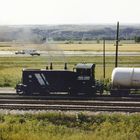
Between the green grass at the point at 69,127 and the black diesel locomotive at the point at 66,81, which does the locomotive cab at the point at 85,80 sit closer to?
the black diesel locomotive at the point at 66,81

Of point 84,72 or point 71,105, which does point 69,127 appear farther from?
point 84,72

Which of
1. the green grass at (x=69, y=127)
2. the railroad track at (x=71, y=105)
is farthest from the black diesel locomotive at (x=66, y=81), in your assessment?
the green grass at (x=69, y=127)

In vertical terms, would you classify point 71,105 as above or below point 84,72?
below

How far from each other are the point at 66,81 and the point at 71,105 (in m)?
4.02

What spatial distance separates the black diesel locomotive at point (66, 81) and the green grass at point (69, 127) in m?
7.01

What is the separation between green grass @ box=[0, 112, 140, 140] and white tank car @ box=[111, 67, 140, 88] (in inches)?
306

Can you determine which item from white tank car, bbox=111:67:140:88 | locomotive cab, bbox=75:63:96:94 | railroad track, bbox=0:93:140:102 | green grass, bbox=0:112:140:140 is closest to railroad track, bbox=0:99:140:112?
railroad track, bbox=0:93:140:102

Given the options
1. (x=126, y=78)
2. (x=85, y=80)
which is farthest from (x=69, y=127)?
(x=126, y=78)

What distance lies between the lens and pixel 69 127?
24219 mm

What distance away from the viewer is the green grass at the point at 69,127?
20812mm

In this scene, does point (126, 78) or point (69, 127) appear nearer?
point (69, 127)

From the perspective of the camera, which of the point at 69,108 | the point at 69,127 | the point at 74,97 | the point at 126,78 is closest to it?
Result: the point at 69,127

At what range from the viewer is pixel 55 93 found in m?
34.8

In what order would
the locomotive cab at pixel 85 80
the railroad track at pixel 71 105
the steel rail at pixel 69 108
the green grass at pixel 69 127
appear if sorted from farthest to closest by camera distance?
the locomotive cab at pixel 85 80, the railroad track at pixel 71 105, the steel rail at pixel 69 108, the green grass at pixel 69 127
